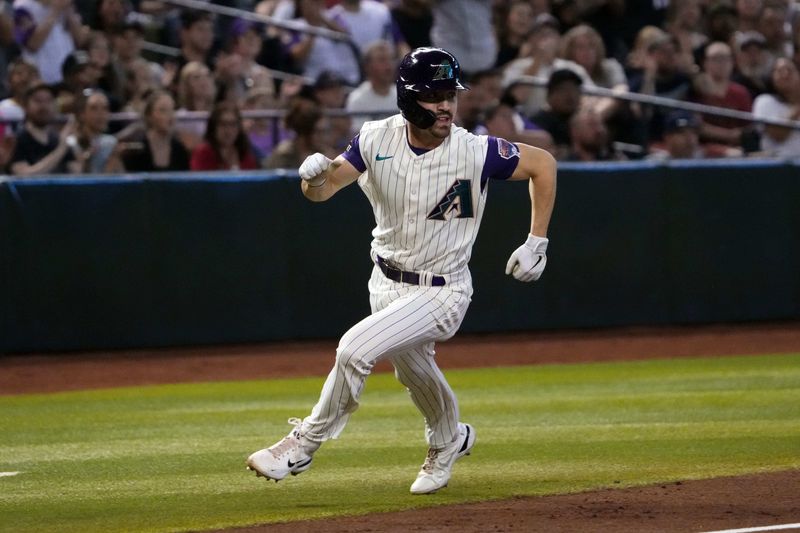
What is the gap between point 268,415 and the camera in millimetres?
8938

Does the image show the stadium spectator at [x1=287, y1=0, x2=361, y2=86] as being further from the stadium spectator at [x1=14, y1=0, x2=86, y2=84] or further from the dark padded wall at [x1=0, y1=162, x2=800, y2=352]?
the dark padded wall at [x1=0, y1=162, x2=800, y2=352]

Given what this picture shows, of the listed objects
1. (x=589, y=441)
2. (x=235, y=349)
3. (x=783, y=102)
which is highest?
(x=783, y=102)

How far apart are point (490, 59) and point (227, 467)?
896cm

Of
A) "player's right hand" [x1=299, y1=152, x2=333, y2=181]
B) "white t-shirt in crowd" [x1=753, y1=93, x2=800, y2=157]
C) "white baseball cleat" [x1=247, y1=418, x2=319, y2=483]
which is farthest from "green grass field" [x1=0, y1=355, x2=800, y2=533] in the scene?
"white t-shirt in crowd" [x1=753, y1=93, x2=800, y2=157]

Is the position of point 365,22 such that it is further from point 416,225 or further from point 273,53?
point 416,225

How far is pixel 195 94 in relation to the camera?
1293 centimetres

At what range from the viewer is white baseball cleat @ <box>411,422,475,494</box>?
6102 mm

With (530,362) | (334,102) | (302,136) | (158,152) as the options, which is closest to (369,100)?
(334,102)

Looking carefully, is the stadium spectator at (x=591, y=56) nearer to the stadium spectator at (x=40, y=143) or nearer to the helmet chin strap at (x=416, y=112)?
the stadium spectator at (x=40, y=143)

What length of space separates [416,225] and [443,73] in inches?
25.7

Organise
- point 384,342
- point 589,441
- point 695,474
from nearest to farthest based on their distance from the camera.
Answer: point 384,342 < point 695,474 < point 589,441

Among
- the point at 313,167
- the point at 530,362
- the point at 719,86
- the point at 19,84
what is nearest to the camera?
the point at 313,167

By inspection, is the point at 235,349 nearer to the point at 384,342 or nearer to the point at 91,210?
the point at 91,210

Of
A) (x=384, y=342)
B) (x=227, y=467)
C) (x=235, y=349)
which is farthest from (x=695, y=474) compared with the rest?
(x=235, y=349)
